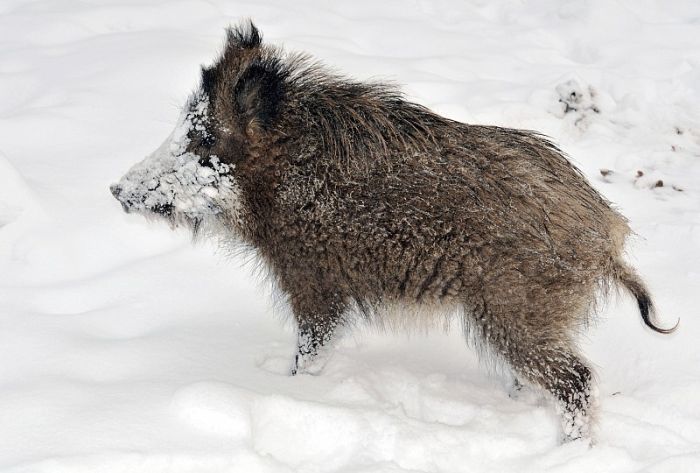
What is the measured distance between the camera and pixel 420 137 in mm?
3393

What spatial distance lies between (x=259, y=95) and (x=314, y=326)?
106 centimetres

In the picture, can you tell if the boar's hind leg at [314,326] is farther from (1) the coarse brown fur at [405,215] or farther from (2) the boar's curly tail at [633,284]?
(2) the boar's curly tail at [633,284]

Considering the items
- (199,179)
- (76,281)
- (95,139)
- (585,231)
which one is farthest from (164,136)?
(585,231)

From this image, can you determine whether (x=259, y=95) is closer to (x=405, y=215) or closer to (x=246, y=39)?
(x=246, y=39)

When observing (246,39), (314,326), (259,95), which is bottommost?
(314,326)

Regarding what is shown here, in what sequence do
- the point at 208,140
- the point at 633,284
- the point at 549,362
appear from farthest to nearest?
the point at 208,140
the point at 633,284
the point at 549,362

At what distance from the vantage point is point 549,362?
3158mm

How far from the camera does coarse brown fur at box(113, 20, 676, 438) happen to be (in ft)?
10.3

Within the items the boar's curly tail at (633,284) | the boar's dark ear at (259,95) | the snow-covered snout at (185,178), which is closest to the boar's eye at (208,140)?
the snow-covered snout at (185,178)

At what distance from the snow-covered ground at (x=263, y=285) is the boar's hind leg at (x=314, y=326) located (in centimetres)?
12

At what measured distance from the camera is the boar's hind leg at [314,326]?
140 inches

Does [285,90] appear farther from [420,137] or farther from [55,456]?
[55,456]

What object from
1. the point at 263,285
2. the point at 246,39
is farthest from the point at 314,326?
the point at 246,39

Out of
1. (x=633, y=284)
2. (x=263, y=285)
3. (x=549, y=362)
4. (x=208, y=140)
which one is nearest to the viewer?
(x=549, y=362)
